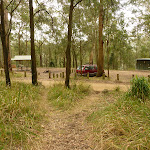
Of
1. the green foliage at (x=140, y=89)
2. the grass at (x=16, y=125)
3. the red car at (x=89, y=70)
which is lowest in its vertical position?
the grass at (x=16, y=125)

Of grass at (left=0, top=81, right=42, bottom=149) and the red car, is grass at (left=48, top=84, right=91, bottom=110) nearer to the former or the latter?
grass at (left=0, top=81, right=42, bottom=149)

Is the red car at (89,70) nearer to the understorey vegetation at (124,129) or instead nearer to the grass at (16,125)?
the understorey vegetation at (124,129)

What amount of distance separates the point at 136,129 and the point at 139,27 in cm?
1184

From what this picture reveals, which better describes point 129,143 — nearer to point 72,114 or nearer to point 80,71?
point 72,114

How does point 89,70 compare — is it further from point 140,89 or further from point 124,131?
point 124,131

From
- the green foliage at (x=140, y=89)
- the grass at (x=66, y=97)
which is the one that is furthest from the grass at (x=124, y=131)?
the grass at (x=66, y=97)

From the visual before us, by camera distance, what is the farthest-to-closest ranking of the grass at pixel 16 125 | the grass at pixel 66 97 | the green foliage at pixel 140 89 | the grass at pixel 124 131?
the grass at pixel 66 97 → the green foliage at pixel 140 89 → the grass at pixel 16 125 → the grass at pixel 124 131

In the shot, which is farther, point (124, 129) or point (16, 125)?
point (16, 125)

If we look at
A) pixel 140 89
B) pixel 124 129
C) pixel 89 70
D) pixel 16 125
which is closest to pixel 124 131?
pixel 124 129

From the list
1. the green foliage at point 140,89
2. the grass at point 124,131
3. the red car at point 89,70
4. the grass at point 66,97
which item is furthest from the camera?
the red car at point 89,70

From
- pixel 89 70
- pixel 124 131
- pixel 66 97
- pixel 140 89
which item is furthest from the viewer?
pixel 89 70

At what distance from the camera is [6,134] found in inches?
115

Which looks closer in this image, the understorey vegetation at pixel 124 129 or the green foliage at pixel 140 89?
the understorey vegetation at pixel 124 129

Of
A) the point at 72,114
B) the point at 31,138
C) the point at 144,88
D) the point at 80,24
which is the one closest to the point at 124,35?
the point at 80,24
